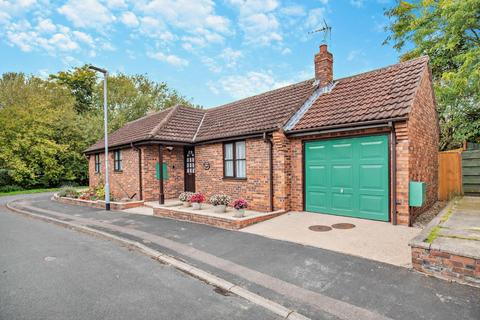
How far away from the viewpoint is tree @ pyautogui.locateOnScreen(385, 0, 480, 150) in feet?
38.8

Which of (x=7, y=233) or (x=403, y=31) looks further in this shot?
(x=403, y=31)

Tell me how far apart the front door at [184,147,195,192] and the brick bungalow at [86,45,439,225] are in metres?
0.05

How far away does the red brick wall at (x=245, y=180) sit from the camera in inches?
374

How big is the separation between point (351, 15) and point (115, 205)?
1344 centimetres

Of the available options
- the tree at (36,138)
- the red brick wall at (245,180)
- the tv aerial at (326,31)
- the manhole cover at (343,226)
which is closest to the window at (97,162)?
the red brick wall at (245,180)

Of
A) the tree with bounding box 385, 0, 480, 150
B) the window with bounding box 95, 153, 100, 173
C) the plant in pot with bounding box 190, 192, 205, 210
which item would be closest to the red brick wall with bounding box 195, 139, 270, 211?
the plant in pot with bounding box 190, 192, 205, 210

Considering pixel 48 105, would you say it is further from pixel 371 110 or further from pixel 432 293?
pixel 432 293

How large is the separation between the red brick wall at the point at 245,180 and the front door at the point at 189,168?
959mm

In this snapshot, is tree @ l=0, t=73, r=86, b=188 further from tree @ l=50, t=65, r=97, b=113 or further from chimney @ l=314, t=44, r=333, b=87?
chimney @ l=314, t=44, r=333, b=87

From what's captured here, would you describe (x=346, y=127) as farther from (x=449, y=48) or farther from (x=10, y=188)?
(x=10, y=188)

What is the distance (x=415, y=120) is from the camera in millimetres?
7789

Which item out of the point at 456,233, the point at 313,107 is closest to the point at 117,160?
the point at 313,107

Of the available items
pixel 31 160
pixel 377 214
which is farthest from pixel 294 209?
pixel 31 160

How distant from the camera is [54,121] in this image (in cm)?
2620
